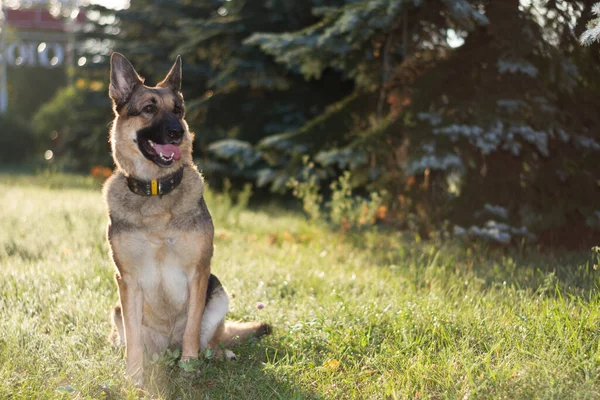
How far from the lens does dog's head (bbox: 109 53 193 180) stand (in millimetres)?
3729

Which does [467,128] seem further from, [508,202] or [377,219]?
[377,219]

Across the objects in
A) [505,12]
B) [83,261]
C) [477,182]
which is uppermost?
[505,12]

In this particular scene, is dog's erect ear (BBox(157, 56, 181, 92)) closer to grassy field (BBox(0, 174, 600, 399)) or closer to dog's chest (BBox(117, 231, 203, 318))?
dog's chest (BBox(117, 231, 203, 318))

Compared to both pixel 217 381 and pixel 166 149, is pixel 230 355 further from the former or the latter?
pixel 166 149

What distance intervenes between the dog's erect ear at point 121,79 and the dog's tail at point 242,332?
1802 millimetres

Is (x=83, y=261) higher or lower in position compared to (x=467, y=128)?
lower

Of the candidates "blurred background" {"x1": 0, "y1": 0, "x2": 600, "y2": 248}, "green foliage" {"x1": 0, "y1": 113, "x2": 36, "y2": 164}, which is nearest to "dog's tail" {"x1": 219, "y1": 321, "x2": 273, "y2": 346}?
"blurred background" {"x1": 0, "y1": 0, "x2": 600, "y2": 248}

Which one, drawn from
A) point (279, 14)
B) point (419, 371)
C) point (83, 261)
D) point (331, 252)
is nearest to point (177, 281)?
point (419, 371)

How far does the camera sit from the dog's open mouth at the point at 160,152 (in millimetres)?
3701

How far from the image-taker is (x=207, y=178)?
12.7 metres

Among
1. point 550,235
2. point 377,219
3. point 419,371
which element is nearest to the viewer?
point 419,371

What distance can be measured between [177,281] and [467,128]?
3.96 metres

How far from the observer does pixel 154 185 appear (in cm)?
370

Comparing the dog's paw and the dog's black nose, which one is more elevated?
the dog's black nose
